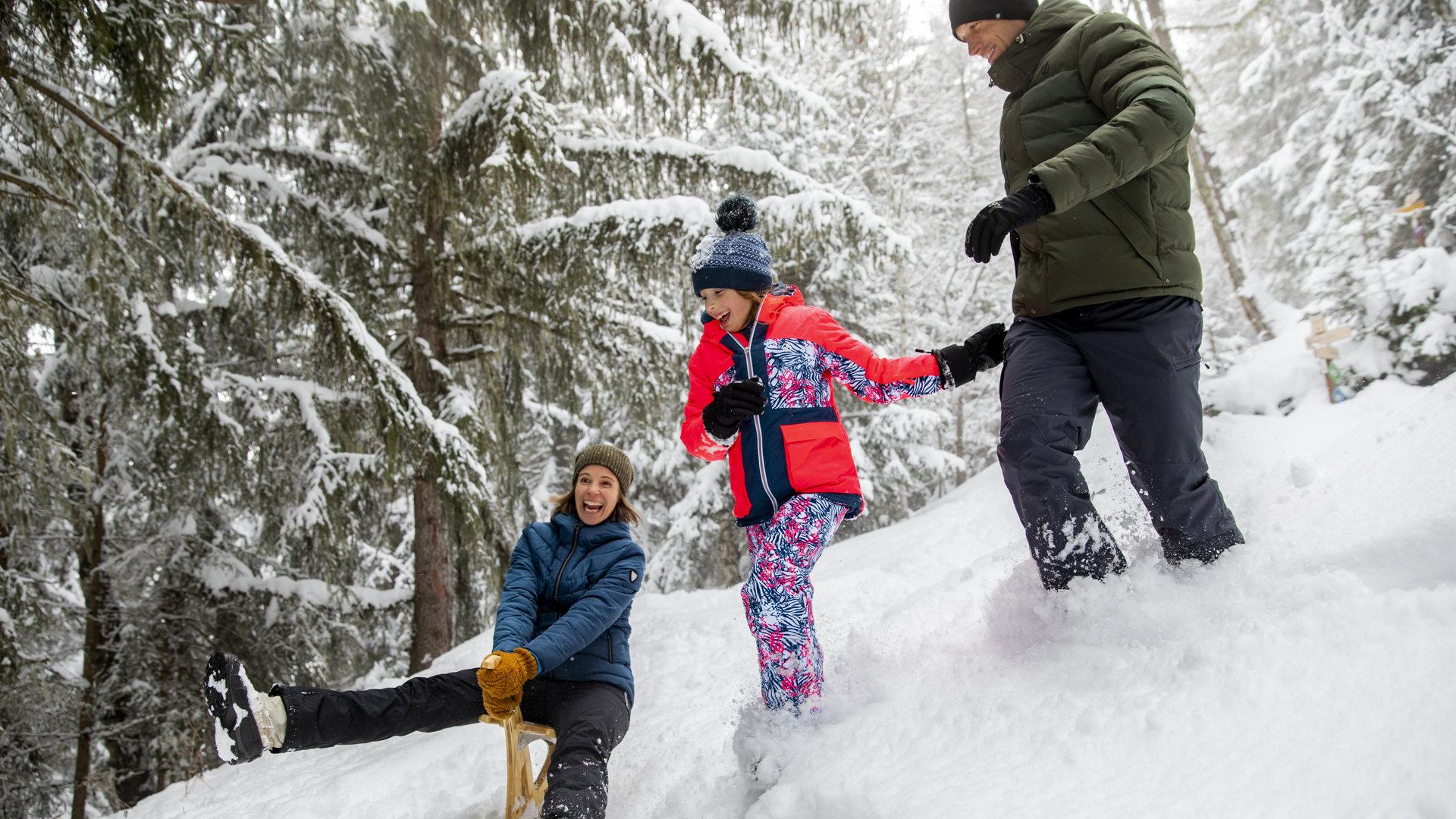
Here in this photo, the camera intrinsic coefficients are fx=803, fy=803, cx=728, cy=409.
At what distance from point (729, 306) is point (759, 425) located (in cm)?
48

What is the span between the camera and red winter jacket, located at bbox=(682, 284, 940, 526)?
2783 millimetres

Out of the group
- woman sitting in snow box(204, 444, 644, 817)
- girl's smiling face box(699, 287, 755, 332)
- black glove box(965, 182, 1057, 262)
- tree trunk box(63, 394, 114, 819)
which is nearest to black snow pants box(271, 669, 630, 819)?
woman sitting in snow box(204, 444, 644, 817)

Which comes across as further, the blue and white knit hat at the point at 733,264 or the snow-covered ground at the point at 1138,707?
the blue and white knit hat at the point at 733,264

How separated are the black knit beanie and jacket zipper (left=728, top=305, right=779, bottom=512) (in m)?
1.19

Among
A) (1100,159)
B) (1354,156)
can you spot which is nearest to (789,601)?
(1100,159)

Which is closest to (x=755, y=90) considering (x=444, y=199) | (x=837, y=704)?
(x=444, y=199)

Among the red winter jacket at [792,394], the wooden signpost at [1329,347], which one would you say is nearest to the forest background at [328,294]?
the wooden signpost at [1329,347]

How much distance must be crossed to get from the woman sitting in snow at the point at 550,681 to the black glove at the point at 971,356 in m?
1.45

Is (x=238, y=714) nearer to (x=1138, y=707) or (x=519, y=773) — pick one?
(x=519, y=773)

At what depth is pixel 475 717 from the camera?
3.19 metres

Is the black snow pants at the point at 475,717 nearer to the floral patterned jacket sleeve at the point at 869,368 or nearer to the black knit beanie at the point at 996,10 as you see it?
the floral patterned jacket sleeve at the point at 869,368

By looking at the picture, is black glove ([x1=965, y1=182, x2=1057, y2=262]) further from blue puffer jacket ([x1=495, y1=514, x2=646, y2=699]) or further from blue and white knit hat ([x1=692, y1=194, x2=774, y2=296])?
blue puffer jacket ([x1=495, y1=514, x2=646, y2=699])

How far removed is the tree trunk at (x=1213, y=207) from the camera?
35.6 feet

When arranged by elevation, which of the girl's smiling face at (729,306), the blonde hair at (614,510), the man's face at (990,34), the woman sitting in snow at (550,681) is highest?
the man's face at (990,34)
